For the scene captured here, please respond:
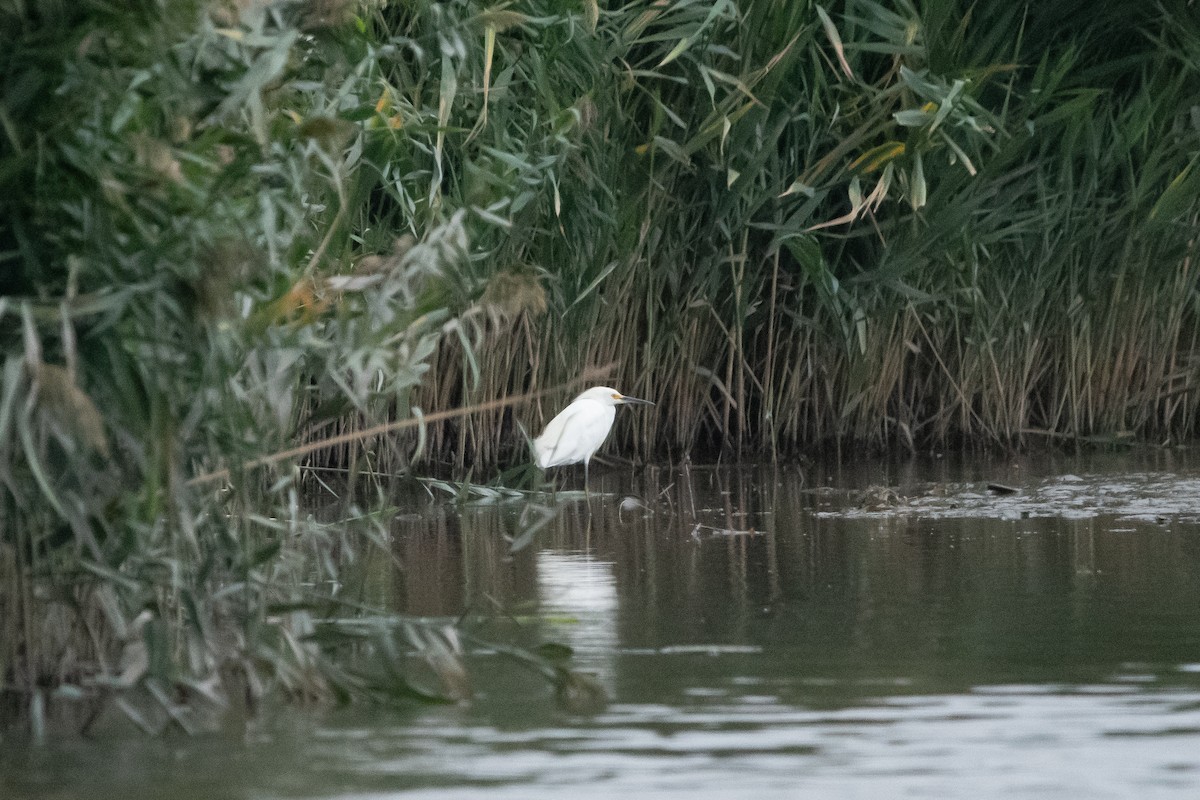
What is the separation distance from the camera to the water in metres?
2.96

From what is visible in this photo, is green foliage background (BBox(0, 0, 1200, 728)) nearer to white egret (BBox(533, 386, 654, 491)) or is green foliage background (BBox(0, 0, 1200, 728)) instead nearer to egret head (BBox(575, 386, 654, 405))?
egret head (BBox(575, 386, 654, 405))

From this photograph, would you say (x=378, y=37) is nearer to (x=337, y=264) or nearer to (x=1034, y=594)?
(x=337, y=264)

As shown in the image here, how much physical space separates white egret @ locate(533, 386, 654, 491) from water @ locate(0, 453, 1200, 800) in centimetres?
66

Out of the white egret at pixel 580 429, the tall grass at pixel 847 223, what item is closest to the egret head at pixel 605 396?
the white egret at pixel 580 429

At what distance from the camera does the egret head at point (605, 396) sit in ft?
25.7

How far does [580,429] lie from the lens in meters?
7.64

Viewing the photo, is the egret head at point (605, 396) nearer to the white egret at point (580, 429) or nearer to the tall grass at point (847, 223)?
the white egret at point (580, 429)

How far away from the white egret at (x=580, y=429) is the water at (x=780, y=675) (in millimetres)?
662

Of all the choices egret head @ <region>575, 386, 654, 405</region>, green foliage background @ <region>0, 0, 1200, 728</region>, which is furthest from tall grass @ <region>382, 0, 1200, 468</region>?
egret head @ <region>575, 386, 654, 405</region>

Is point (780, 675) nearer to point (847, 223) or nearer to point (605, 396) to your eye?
point (605, 396)

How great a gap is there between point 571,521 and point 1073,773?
4.14 meters

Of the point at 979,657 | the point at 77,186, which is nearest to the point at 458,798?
the point at 77,186

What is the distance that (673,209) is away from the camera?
8422 millimetres

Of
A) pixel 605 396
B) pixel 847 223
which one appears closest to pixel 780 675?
pixel 605 396
